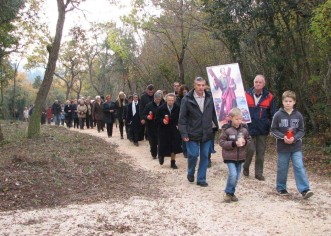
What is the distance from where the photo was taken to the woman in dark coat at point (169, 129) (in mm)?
9883

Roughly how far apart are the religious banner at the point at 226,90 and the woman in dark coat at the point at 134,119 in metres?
5.24

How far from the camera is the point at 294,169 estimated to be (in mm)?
7039

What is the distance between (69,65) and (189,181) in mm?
41840

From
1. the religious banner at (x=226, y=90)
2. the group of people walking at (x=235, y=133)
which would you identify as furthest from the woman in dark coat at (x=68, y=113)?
the religious banner at (x=226, y=90)

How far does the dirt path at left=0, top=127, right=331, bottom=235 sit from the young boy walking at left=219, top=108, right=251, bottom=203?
28 centimetres

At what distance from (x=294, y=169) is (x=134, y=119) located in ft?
25.8

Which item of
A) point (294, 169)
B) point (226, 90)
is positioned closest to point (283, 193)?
point (294, 169)

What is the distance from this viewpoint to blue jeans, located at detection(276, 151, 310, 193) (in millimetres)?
6891

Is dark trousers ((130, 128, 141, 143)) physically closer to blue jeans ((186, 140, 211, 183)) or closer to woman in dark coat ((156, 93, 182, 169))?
woman in dark coat ((156, 93, 182, 169))

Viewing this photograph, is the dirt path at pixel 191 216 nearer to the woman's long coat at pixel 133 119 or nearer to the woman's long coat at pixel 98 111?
the woman's long coat at pixel 133 119

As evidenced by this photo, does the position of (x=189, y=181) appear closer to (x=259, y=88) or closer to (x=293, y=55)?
(x=259, y=88)

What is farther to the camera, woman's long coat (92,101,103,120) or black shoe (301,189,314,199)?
woman's long coat (92,101,103,120)

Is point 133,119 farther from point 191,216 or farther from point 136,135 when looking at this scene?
point 191,216

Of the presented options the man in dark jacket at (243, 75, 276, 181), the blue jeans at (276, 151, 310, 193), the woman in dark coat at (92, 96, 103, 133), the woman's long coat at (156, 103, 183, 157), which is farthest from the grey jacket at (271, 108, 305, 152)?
the woman in dark coat at (92, 96, 103, 133)
